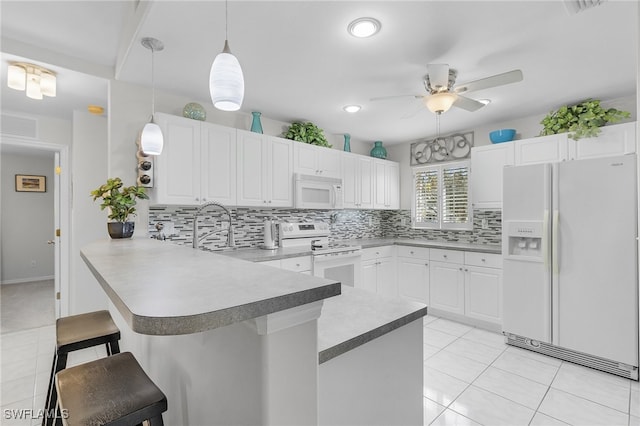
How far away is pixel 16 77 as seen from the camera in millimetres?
2283

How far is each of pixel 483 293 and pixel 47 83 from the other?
180 inches

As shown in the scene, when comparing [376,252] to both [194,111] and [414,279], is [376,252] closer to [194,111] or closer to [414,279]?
[414,279]

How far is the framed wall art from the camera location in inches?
225

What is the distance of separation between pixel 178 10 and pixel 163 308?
5.94 feet

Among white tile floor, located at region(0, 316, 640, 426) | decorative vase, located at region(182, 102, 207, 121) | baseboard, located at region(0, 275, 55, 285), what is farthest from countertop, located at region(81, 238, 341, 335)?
baseboard, located at region(0, 275, 55, 285)

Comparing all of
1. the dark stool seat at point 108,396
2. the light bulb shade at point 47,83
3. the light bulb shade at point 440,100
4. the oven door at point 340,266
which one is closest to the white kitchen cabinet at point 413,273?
the oven door at point 340,266

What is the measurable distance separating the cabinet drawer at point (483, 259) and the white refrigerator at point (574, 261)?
0.34m

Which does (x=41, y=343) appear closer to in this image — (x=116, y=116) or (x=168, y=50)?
(x=116, y=116)

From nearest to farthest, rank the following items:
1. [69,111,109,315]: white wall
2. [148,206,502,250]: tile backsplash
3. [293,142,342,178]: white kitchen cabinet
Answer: [148,206,502,250]: tile backsplash, [69,111,109,315]: white wall, [293,142,342,178]: white kitchen cabinet

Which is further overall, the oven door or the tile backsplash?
the oven door

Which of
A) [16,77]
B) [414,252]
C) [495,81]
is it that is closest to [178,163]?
[16,77]

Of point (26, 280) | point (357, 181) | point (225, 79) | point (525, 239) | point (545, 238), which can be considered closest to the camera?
point (225, 79)

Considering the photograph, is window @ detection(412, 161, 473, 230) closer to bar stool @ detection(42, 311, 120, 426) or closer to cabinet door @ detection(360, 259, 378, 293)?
cabinet door @ detection(360, 259, 378, 293)

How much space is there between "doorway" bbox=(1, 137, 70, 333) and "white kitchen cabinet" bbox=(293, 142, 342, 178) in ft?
8.73
